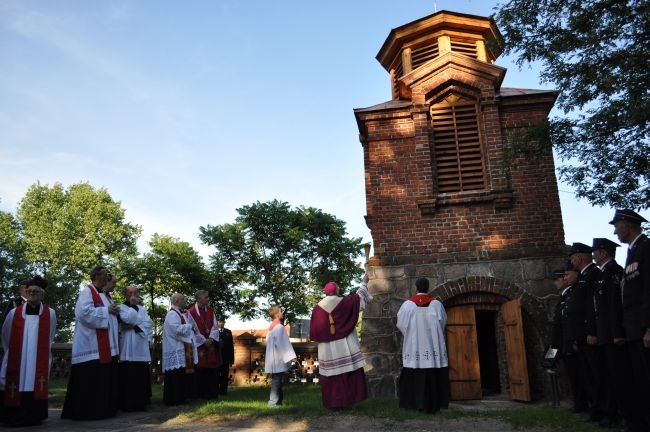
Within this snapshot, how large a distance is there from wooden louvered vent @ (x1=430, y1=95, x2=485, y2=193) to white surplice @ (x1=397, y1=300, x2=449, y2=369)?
3.61 metres

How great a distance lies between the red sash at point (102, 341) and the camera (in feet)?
24.2

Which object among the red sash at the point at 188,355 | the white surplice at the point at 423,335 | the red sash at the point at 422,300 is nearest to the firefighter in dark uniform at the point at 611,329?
the white surplice at the point at 423,335

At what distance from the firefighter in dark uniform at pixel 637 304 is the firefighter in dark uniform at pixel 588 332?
31.4 inches

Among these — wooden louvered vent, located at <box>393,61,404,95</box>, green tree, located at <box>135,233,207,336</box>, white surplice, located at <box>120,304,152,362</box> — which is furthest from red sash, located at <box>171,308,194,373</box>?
green tree, located at <box>135,233,207,336</box>

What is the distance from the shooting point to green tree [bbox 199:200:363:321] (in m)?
20.9

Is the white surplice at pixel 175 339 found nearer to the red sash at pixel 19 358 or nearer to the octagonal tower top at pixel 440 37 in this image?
the red sash at pixel 19 358

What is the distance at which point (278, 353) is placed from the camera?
9.14 metres

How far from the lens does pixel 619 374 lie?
5559 millimetres

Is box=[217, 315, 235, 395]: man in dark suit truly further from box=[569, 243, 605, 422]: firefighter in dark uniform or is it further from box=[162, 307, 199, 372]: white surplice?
box=[569, 243, 605, 422]: firefighter in dark uniform

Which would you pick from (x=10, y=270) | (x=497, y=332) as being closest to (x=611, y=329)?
(x=497, y=332)

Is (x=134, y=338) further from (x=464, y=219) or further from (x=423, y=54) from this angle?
(x=423, y=54)

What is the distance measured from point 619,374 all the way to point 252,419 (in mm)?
4560

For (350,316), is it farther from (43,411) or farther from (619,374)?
(43,411)

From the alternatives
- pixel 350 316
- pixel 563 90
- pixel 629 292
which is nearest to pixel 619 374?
pixel 629 292
